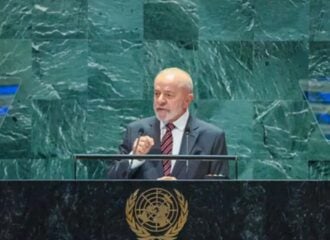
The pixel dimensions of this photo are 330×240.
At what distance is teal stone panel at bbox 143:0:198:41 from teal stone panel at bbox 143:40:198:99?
6 centimetres

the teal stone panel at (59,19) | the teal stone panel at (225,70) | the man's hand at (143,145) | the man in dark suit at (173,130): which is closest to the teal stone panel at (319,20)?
the teal stone panel at (225,70)

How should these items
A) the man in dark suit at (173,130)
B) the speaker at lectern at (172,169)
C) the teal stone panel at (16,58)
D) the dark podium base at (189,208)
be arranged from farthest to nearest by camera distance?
the teal stone panel at (16,58)
the man in dark suit at (173,130)
the speaker at lectern at (172,169)
the dark podium base at (189,208)

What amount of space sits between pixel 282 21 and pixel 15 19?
2190 mm

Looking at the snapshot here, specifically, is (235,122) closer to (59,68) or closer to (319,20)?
(319,20)

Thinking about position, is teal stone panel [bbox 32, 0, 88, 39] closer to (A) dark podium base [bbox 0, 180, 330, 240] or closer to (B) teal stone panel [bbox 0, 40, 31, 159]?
(B) teal stone panel [bbox 0, 40, 31, 159]

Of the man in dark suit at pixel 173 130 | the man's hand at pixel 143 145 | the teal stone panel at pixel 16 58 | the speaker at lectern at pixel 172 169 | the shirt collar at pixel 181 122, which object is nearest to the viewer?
the speaker at lectern at pixel 172 169

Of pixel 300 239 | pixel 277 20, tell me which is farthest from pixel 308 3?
pixel 300 239

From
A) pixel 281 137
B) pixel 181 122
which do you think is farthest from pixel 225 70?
pixel 181 122

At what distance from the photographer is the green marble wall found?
900 cm

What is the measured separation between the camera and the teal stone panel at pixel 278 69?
9.09 m

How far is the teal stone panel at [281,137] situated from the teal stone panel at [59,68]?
4.83 feet

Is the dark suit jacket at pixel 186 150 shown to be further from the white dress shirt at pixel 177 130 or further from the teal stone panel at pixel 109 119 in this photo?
the teal stone panel at pixel 109 119

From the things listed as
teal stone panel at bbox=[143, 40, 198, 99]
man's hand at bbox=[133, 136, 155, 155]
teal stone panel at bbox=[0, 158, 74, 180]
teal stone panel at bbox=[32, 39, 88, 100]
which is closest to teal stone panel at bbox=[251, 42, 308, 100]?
teal stone panel at bbox=[143, 40, 198, 99]

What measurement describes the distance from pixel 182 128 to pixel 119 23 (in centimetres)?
226
